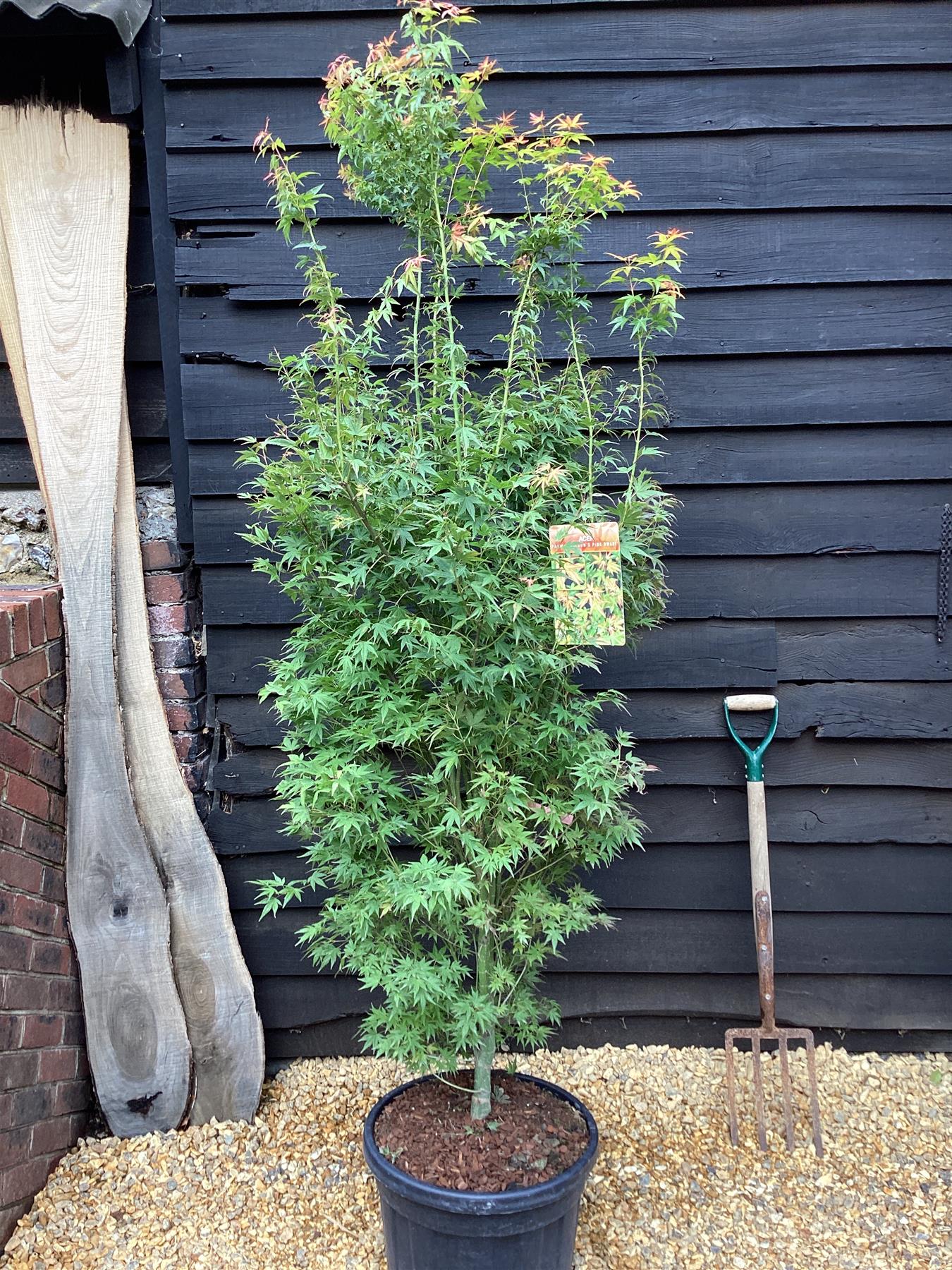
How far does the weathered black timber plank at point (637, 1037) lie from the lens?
2.43 m

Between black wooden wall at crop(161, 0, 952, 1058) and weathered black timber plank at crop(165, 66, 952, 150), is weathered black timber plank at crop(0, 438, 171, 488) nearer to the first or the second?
black wooden wall at crop(161, 0, 952, 1058)

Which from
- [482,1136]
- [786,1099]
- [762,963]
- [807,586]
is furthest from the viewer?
[807,586]

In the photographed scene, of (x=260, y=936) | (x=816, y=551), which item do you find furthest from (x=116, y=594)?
(x=816, y=551)

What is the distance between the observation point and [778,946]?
2404 millimetres

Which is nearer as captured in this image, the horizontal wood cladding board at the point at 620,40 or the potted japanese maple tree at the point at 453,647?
the potted japanese maple tree at the point at 453,647

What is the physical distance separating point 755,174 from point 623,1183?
2536 mm

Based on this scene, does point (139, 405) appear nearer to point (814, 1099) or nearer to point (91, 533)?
point (91, 533)

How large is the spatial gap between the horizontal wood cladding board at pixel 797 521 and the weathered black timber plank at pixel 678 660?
210mm

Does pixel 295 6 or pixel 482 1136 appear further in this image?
pixel 295 6

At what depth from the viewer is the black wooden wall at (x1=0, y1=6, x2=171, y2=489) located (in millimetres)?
2158

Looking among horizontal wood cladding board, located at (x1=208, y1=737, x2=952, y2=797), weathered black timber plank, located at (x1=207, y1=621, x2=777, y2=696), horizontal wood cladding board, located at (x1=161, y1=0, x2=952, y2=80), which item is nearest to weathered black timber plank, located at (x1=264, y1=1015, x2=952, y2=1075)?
horizontal wood cladding board, located at (x1=208, y1=737, x2=952, y2=797)

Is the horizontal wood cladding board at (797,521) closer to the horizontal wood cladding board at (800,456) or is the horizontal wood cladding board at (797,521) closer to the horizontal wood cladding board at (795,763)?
the horizontal wood cladding board at (800,456)

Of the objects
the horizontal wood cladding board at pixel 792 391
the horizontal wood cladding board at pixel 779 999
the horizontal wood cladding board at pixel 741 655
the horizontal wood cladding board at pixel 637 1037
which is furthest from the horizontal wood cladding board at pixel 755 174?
the horizontal wood cladding board at pixel 637 1037

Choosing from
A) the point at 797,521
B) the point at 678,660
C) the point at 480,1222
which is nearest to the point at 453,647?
the point at 678,660
